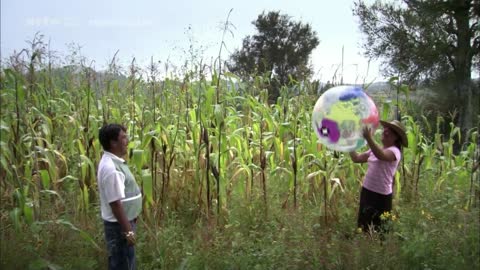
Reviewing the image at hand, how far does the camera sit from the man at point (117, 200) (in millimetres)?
2729

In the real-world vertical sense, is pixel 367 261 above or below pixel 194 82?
below

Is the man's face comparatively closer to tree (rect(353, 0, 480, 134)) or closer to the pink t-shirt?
the pink t-shirt

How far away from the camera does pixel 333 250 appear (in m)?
3.09

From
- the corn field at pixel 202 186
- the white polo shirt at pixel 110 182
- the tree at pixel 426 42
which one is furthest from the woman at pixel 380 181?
the tree at pixel 426 42

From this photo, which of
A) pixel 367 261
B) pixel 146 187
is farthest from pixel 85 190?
pixel 367 261

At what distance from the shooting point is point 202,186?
3.88 metres

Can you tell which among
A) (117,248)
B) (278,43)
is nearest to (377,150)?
(117,248)

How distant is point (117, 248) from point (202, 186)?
3.74 ft

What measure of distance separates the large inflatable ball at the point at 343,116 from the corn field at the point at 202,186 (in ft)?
2.21

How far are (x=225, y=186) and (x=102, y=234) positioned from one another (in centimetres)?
106

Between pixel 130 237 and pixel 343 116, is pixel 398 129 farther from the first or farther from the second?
pixel 130 237

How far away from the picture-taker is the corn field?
301 centimetres

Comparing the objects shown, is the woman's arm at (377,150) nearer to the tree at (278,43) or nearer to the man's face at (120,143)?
the man's face at (120,143)

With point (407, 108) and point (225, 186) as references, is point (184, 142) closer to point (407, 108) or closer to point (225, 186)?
point (225, 186)
